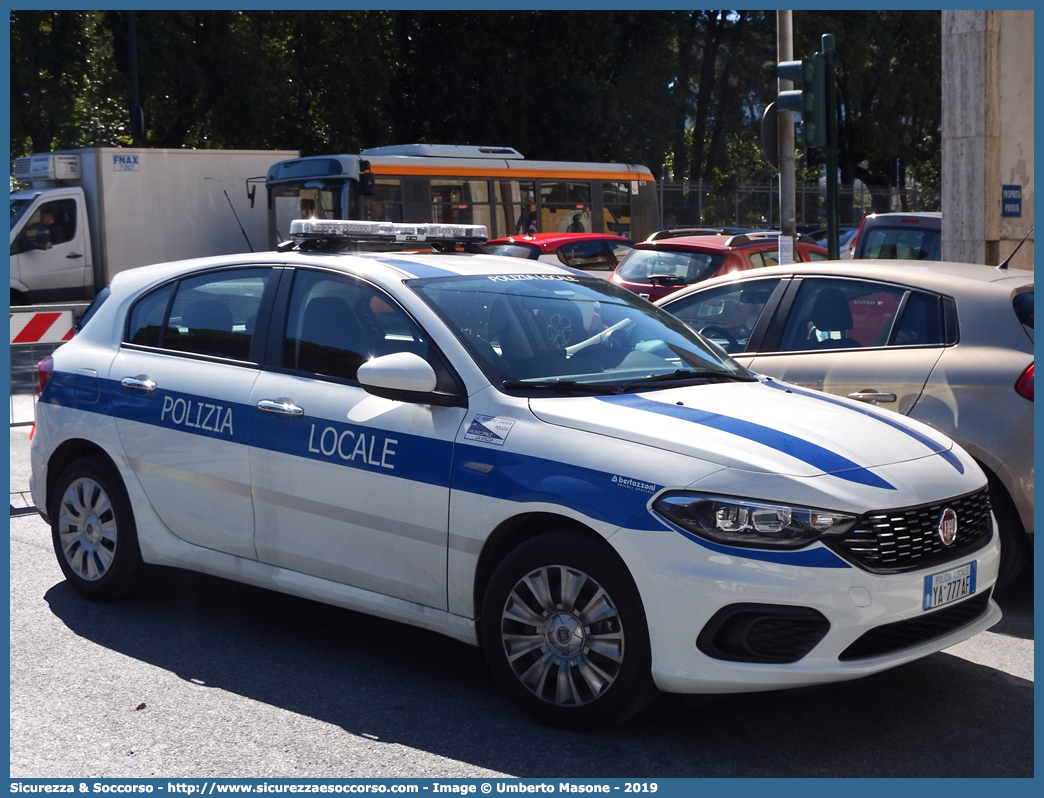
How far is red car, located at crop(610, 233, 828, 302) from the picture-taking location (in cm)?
1328

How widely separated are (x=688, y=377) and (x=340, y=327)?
4.69ft

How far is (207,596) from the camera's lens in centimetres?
597

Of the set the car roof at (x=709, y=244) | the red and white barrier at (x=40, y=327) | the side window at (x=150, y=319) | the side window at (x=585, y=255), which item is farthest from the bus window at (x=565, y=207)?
the side window at (x=150, y=319)

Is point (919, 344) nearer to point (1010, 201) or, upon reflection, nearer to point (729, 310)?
point (729, 310)

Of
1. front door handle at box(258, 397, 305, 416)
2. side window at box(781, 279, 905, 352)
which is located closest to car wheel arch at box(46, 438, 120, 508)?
front door handle at box(258, 397, 305, 416)

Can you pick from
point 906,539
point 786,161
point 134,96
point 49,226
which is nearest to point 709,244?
point 786,161

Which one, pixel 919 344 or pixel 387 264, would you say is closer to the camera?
pixel 387 264

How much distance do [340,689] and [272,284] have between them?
5.80ft

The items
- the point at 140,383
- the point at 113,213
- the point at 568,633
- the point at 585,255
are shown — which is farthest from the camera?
the point at 113,213

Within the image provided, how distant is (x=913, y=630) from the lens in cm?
402

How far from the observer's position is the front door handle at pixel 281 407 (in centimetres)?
488

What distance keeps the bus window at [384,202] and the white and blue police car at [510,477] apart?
1481 cm

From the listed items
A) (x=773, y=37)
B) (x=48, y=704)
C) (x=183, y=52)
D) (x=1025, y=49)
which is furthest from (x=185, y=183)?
(x=773, y=37)

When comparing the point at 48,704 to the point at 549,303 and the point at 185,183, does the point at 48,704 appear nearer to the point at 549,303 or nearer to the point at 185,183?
the point at 549,303
